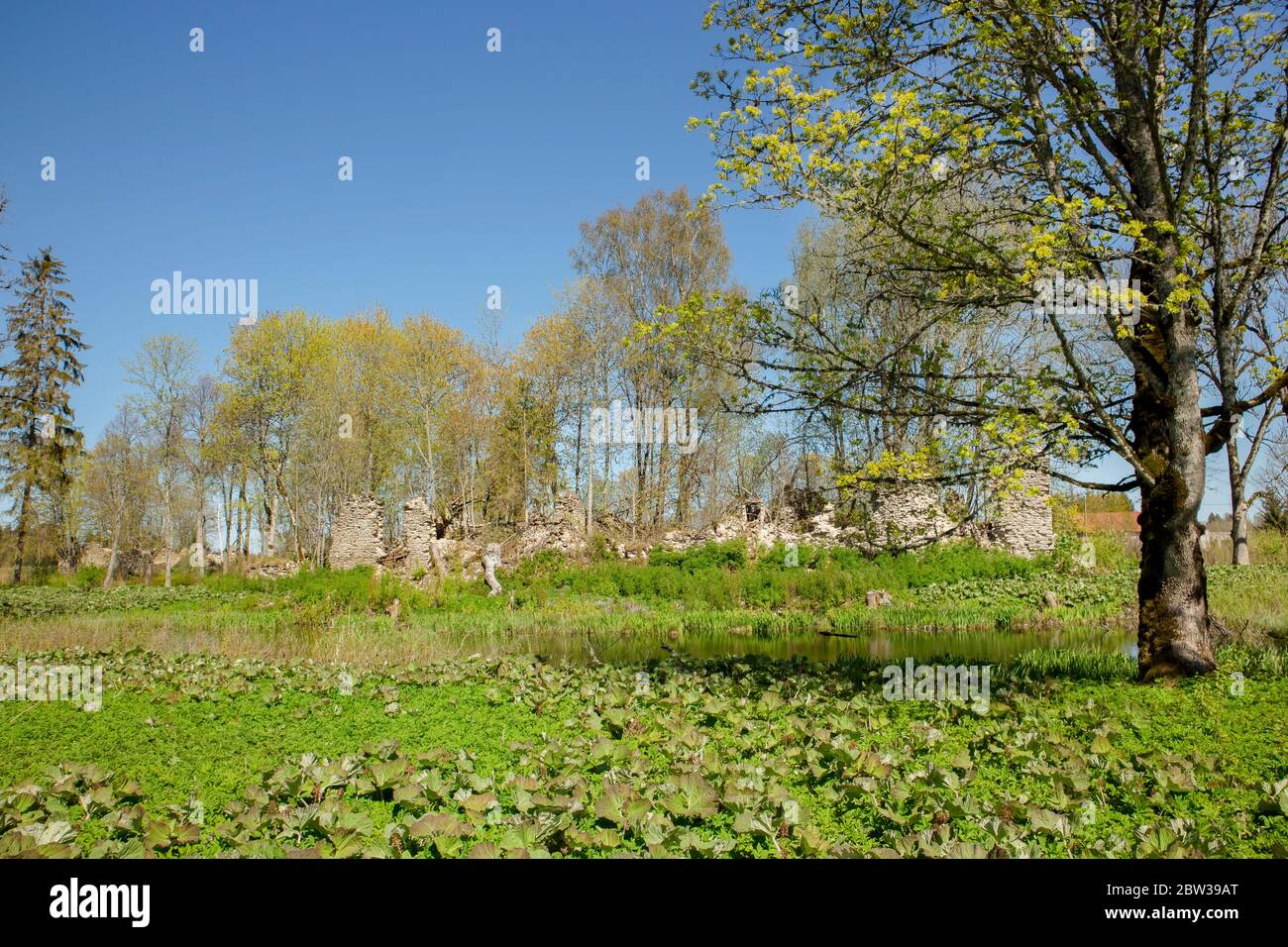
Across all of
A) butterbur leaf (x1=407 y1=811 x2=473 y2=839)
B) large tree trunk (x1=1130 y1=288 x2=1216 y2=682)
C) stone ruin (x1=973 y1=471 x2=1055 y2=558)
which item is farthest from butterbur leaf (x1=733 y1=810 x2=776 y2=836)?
stone ruin (x1=973 y1=471 x2=1055 y2=558)

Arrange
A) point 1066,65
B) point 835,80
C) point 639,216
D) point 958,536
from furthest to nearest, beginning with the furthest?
→ 1. point 639,216
2. point 958,536
3. point 835,80
4. point 1066,65

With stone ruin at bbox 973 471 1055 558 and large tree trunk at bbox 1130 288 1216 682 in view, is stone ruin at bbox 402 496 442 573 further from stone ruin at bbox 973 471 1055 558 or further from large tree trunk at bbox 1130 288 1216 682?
large tree trunk at bbox 1130 288 1216 682

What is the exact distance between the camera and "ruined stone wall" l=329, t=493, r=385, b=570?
33969mm

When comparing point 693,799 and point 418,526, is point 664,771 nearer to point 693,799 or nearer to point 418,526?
point 693,799

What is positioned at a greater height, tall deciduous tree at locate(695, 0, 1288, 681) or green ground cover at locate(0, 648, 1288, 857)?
tall deciduous tree at locate(695, 0, 1288, 681)

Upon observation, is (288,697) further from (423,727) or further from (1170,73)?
(1170,73)

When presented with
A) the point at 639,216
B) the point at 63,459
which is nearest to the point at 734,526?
the point at 639,216

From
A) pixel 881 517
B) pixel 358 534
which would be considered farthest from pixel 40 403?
pixel 881 517

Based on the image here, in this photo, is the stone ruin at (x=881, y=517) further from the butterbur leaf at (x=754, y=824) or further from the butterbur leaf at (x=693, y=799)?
the butterbur leaf at (x=754, y=824)

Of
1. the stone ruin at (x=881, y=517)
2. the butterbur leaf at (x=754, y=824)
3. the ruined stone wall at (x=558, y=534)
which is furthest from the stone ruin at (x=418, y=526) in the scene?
the butterbur leaf at (x=754, y=824)

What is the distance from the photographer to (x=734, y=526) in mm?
31047

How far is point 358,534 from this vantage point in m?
34.2

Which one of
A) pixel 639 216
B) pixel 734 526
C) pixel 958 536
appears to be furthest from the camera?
pixel 639 216
